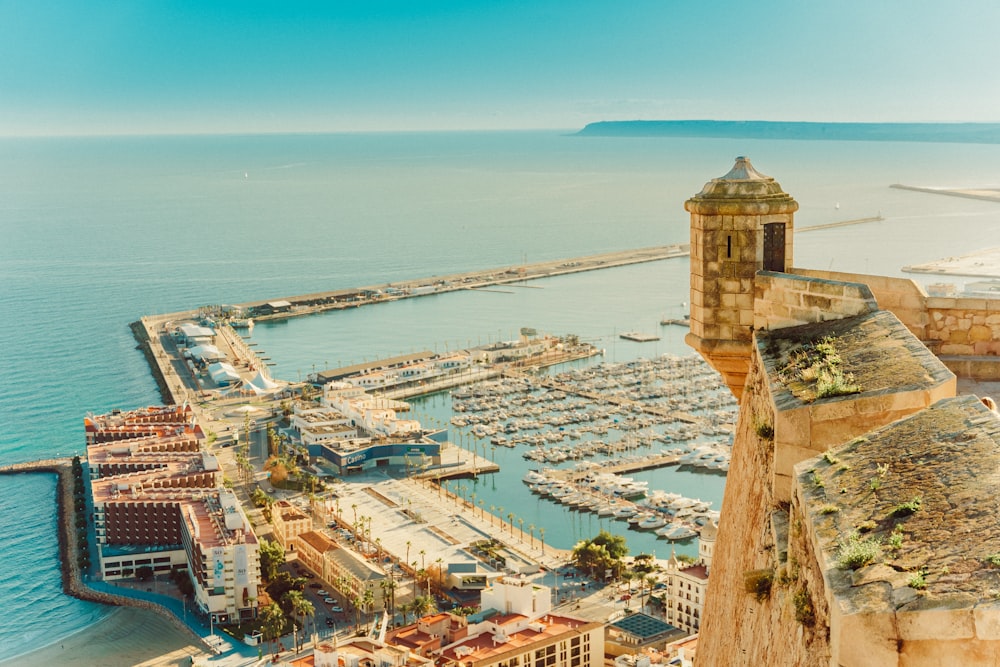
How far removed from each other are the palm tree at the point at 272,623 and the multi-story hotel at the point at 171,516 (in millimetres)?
722

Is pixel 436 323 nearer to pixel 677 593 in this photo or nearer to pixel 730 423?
pixel 730 423

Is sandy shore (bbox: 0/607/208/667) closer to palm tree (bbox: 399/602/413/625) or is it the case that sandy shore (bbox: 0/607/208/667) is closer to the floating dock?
palm tree (bbox: 399/602/413/625)

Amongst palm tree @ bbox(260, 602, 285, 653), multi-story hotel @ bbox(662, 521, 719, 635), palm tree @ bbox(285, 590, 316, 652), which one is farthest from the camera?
palm tree @ bbox(285, 590, 316, 652)

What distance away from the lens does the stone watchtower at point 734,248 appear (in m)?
5.26

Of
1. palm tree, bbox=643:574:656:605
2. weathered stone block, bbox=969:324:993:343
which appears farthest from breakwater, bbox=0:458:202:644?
weathered stone block, bbox=969:324:993:343

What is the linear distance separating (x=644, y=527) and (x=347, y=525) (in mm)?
6562

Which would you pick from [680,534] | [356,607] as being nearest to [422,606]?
[356,607]

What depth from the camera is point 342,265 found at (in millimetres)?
67125

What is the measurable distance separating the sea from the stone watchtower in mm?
15394

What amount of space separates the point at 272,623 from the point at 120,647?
254cm

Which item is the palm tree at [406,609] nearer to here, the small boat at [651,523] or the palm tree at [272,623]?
the palm tree at [272,623]

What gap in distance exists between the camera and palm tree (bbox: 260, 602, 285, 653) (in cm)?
1811

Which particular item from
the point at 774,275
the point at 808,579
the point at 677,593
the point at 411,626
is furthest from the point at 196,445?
the point at 808,579

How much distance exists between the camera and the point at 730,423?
32.2 meters
